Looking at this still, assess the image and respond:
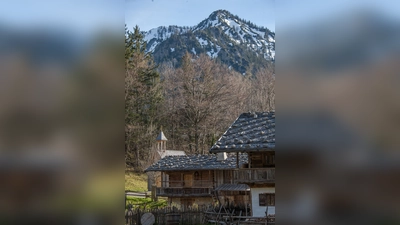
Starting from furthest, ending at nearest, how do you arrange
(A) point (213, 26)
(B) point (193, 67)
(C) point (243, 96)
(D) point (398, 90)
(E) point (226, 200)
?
(A) point (213, 26) < (B) point (193, 67) < (C) point (243, 96) < (E) point (226, 200) < (D) point (398, 90)

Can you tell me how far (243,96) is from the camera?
423 inches

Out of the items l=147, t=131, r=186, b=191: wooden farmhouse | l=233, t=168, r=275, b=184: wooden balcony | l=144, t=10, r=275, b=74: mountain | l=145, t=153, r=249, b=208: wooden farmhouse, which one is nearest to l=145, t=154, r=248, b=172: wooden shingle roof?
l=145, t=153, r=249, b=208: wooden farmhouse

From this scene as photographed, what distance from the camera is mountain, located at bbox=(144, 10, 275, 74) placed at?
42.1 ft

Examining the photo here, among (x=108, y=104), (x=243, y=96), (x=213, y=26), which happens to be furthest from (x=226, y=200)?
(x=213, y=26)

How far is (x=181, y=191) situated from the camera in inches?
383

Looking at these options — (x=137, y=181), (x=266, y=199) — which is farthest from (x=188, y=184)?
(x=266, y=199)

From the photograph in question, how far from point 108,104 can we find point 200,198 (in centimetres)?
945

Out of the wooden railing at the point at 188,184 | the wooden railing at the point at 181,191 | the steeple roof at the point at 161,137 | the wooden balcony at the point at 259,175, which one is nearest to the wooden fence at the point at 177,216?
the wooden railing at the point at 181,191

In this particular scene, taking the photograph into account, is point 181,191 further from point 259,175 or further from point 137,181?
point 259,175

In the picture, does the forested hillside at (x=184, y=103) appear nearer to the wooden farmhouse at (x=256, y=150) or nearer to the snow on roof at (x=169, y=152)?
the snow on roof at (x=169, y=152)

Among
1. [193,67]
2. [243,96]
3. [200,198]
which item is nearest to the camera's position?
[200,198]

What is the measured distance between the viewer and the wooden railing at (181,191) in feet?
31.7

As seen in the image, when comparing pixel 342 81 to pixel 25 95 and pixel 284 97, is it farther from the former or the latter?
pixel 25 95

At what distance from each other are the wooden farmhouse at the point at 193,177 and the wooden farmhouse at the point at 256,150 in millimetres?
2615
